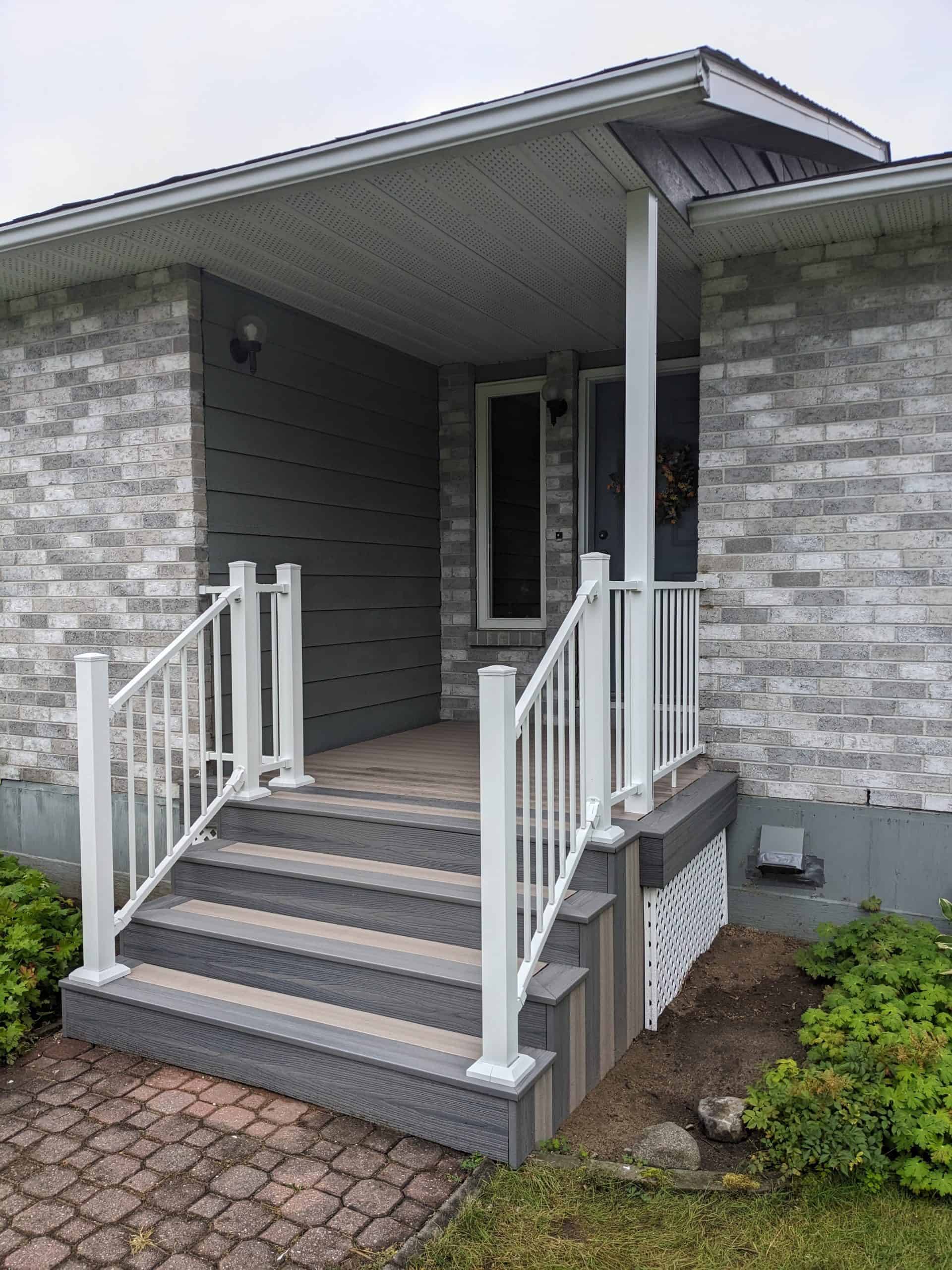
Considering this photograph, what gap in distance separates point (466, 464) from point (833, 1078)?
4.24 m

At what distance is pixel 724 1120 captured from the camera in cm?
273

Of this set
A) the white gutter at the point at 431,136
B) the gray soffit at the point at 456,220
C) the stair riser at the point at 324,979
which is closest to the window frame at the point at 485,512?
the gray soffit at the point at 456,220

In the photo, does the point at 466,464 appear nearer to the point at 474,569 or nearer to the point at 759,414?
the point at 474,569

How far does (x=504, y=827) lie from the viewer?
2.54 m

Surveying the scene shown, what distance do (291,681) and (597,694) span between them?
153 centimetres

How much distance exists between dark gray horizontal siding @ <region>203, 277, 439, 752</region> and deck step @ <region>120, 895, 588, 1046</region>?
1.18 metres

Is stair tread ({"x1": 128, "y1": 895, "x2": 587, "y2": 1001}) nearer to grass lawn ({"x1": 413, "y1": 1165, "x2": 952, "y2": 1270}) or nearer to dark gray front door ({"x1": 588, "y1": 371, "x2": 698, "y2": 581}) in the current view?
grass lawn ({"x1": 413, "y1": 1165, "x2": 952, "y2": 1270})

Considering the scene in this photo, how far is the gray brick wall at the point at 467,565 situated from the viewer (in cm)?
580

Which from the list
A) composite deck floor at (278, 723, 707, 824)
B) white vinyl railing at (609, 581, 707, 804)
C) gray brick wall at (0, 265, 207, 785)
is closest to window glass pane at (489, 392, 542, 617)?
composite deck floor at (278, 723, 707, 824)

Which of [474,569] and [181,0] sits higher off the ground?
[181,0]

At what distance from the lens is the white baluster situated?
8.27 feet

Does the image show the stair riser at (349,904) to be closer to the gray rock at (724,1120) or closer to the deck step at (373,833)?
the deck step at (373,833)

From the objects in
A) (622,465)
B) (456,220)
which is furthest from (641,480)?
(622,465)

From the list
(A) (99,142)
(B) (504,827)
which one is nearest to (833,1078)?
(B) (504,827)
